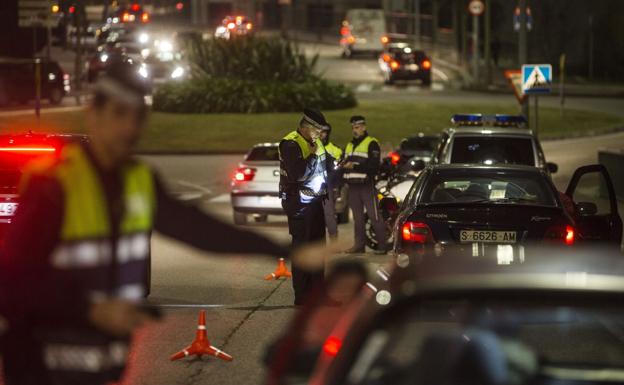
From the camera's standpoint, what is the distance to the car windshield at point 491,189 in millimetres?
13008

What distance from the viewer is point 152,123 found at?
1670 inches

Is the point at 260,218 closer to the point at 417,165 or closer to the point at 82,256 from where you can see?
the point at 417,165

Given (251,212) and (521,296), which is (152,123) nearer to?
(251,212)

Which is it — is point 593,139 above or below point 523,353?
below

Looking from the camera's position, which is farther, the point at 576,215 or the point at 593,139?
the point at 593,139

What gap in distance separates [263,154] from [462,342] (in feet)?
58.3

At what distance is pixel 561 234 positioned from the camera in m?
12.3

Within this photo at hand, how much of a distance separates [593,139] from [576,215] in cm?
2620

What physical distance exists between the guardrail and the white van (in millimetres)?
54740

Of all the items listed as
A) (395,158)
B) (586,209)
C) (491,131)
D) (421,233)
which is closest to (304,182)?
(421,233)

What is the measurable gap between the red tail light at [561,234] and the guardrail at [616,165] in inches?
531

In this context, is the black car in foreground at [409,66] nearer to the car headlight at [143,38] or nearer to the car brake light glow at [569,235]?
the car headlight at [143,38]

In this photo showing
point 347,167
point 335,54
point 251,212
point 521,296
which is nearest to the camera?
point 521,296

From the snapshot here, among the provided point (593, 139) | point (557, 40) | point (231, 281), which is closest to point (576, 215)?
point (231, 281)
